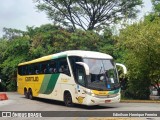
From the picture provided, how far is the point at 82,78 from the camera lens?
792 inches

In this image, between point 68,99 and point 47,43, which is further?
point 47,43

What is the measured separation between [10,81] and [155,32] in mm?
25538

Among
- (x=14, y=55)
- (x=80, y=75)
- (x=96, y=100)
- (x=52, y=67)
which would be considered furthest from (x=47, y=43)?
(x=96, y=100)

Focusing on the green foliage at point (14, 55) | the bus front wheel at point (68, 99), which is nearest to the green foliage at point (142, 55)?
the bus front wheel at point (68, 99)

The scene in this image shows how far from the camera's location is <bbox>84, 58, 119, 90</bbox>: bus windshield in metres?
19.7

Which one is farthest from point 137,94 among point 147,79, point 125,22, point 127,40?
point 125,22

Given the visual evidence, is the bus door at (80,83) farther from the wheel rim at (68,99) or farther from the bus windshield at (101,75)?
the wheel rim at (68,99)

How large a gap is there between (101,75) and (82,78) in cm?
110

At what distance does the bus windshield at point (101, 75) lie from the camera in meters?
19.7

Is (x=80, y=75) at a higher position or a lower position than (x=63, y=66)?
lower

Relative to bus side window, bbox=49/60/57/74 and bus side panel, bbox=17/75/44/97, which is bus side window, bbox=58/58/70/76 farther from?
bus side panel, bbox=17/75/44/97

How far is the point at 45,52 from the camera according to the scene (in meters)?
41.0

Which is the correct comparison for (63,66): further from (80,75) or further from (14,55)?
(14,55)

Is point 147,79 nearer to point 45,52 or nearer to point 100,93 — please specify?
point 100,93
